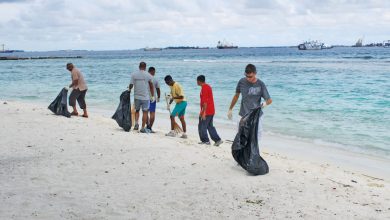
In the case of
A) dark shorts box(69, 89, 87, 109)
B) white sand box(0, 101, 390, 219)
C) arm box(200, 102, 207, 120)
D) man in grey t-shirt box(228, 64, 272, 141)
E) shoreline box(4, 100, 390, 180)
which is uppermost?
man in grey t-shirt box(228, 64, 272, 141)

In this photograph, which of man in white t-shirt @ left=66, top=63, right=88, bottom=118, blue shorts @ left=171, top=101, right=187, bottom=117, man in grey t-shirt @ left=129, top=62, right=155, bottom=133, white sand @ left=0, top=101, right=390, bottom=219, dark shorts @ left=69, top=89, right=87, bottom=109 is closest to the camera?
white sand @ left=0, top=101, right=390, bottom=219

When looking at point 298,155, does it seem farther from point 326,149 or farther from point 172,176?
point 172,176

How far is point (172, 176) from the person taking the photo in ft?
22.0

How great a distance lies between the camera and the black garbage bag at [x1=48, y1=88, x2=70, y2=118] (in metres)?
12.5

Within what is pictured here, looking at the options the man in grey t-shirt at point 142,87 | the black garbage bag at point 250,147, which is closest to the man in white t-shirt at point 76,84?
the man in grey t-shirt at point 142,87

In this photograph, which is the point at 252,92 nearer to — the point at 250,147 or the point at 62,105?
the point at 250,147

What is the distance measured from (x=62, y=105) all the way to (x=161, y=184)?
6920 millimetres

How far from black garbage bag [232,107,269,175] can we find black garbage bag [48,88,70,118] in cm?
654

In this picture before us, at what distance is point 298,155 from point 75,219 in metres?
5.57

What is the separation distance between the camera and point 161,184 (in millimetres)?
6344

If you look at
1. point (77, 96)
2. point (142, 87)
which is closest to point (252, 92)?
point (142, 87)

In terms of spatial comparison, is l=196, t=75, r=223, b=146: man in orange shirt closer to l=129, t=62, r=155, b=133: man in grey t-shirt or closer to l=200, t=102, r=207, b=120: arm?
l=200, t=102, r=207, b=120: arm

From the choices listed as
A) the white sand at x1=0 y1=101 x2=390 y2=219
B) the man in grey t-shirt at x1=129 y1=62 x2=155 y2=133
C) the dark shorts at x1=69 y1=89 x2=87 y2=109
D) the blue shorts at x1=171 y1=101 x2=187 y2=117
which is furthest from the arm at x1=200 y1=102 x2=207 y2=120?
the dark shorts at x1=69 y1=89 x2=87 y2=109

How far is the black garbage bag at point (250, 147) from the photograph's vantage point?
684cm
